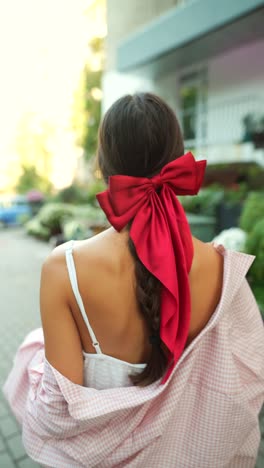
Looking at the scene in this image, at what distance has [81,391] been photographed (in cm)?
121

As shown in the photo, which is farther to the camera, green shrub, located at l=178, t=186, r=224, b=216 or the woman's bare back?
green shrub, located at l=178, t=186, r=224, b=216

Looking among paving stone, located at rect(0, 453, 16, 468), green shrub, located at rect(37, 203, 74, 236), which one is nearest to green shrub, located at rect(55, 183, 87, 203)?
green shrub, located at rect(37, 203, 74, 236)

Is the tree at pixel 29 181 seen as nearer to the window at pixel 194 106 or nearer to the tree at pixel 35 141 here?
the tree at pixel 35 141

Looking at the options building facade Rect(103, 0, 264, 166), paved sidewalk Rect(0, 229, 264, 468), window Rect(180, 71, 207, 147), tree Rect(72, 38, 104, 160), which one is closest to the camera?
paved sidewalk Rect(0, 229, 264, 468)

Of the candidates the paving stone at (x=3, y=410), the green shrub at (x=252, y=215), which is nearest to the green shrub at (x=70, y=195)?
the green shrub at (x=252, y=215)

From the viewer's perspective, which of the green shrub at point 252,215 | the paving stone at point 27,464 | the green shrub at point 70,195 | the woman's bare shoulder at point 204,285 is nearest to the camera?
the woman's bare shoulder at point 204,285

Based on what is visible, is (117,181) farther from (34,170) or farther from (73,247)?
(34,170)

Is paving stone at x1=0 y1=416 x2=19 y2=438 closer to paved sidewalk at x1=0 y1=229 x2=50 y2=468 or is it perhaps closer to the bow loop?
paved sidewalk at x1=0 y1=229 x2=50 y2=468

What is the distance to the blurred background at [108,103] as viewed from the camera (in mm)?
6035

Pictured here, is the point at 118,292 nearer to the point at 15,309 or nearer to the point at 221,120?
the point at 15,309

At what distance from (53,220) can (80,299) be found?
27.4ft

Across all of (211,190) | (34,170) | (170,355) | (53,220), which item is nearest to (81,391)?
(170,355)

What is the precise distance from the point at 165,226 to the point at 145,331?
376 mm

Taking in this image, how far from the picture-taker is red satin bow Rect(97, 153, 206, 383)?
42.4 inches
